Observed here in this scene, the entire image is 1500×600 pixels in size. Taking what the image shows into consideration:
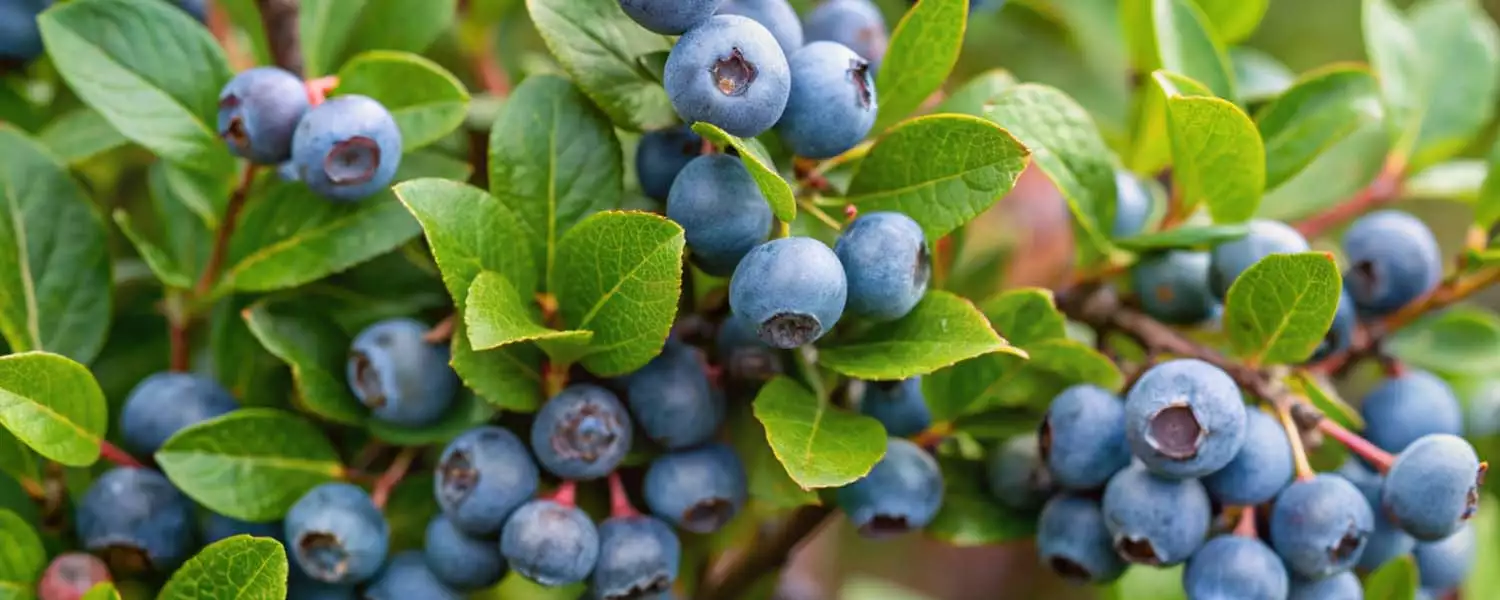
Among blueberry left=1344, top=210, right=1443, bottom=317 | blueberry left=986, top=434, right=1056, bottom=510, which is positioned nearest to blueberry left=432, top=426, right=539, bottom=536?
blueberry left=986, top=434, right=1056, bottom=510

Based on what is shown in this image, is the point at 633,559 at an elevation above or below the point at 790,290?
below

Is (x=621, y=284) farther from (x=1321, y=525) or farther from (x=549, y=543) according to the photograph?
(x=1321, y=525)

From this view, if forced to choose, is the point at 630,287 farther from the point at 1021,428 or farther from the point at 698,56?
the point at 1021,428

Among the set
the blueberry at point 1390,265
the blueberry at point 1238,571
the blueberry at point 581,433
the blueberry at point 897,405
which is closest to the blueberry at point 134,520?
the blueberry at point 581,433


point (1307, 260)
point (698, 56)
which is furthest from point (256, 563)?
Result: point (1307, 260)

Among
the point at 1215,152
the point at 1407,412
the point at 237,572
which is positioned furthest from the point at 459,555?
the point at 1407,412

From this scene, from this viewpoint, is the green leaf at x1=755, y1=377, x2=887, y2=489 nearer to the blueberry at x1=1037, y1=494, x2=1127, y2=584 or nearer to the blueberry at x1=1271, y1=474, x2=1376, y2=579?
the blueberry at x1=1037, y1=494, x2=1127, y2=584
